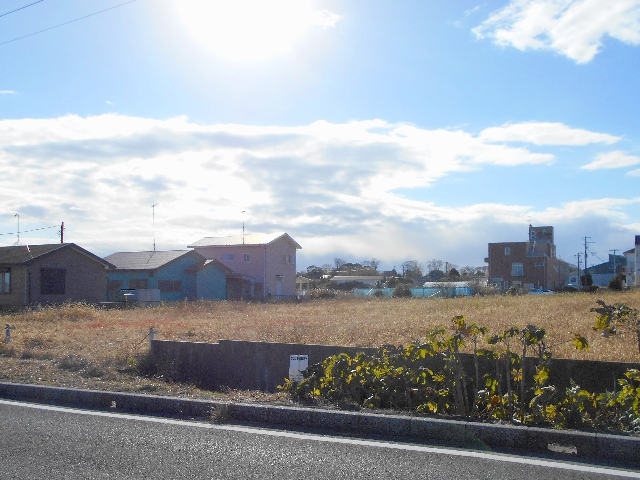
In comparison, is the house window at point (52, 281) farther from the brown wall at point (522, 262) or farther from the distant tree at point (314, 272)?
the distant tree at point (314, 272)

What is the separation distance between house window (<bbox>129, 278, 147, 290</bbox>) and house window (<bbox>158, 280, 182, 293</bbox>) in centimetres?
97

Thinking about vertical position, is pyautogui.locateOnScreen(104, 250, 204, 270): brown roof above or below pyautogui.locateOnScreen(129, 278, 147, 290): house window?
above

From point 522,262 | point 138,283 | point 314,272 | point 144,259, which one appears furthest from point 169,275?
point 314,272

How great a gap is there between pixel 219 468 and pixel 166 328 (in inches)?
503

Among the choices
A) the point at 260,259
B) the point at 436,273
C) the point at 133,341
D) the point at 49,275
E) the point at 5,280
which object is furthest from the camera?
the point at 436,273

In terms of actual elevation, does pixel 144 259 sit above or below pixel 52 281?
above

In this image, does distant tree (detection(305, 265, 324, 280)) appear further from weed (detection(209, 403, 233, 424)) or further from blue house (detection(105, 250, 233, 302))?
weed (detection(209, 403, 233, 424))

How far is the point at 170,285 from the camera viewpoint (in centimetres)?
3988

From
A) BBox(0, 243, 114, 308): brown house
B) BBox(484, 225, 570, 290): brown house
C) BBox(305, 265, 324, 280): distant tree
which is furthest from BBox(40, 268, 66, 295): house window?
BBox(305, 265, 324, 280): distant tree

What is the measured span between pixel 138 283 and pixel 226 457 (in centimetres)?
3613

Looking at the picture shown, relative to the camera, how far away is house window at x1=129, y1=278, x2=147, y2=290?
3906 cm

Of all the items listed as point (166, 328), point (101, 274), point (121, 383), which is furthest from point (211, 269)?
point (121, 383)

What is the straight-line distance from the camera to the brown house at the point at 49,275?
93.6ft

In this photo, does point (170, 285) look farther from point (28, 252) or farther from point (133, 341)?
point (133, 341)
